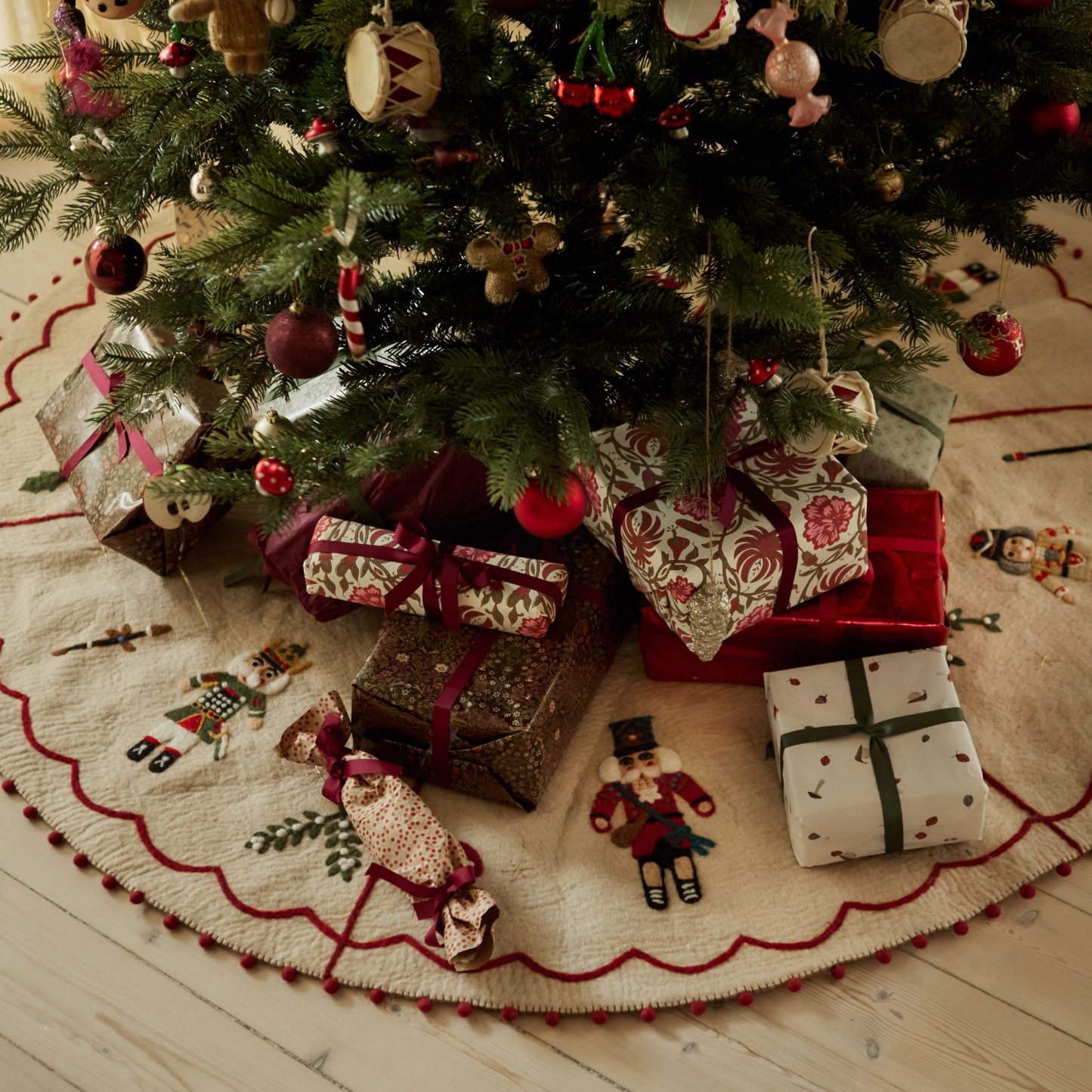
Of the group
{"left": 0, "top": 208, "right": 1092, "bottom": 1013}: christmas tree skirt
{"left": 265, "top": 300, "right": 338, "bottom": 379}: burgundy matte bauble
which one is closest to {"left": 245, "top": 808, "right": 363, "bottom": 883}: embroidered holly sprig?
{"left": 0, "top": 208, "right": 1092, "bottom": 1013}: christmas tree skirt

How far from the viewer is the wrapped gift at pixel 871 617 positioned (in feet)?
5.05

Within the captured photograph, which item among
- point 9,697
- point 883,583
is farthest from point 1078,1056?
point 9,697

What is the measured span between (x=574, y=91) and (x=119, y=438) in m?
1.08

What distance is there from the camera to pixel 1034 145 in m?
1.22

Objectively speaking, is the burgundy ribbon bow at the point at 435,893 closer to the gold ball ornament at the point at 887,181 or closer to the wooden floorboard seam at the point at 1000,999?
the wooden floorboard seam at the point at 1000,999

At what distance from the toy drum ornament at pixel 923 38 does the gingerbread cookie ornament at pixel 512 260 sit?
41 cm

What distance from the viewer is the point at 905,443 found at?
171cm

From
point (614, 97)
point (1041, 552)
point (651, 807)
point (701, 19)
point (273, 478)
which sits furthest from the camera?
point (1041, 552)

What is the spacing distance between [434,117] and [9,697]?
46.5 inches

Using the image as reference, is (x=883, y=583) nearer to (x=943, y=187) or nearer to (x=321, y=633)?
(x=943, y=187)

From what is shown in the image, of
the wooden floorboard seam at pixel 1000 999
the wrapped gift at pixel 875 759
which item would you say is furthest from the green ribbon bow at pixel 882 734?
the wooden floorboard seam at pixel 1000 999

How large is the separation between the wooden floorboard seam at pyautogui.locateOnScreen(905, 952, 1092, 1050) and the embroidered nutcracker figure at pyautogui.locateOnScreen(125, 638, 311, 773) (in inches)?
40.6

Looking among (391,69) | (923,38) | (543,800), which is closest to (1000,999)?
(543,800)

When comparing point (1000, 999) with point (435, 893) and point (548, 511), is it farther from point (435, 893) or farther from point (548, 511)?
point (548, 511)
